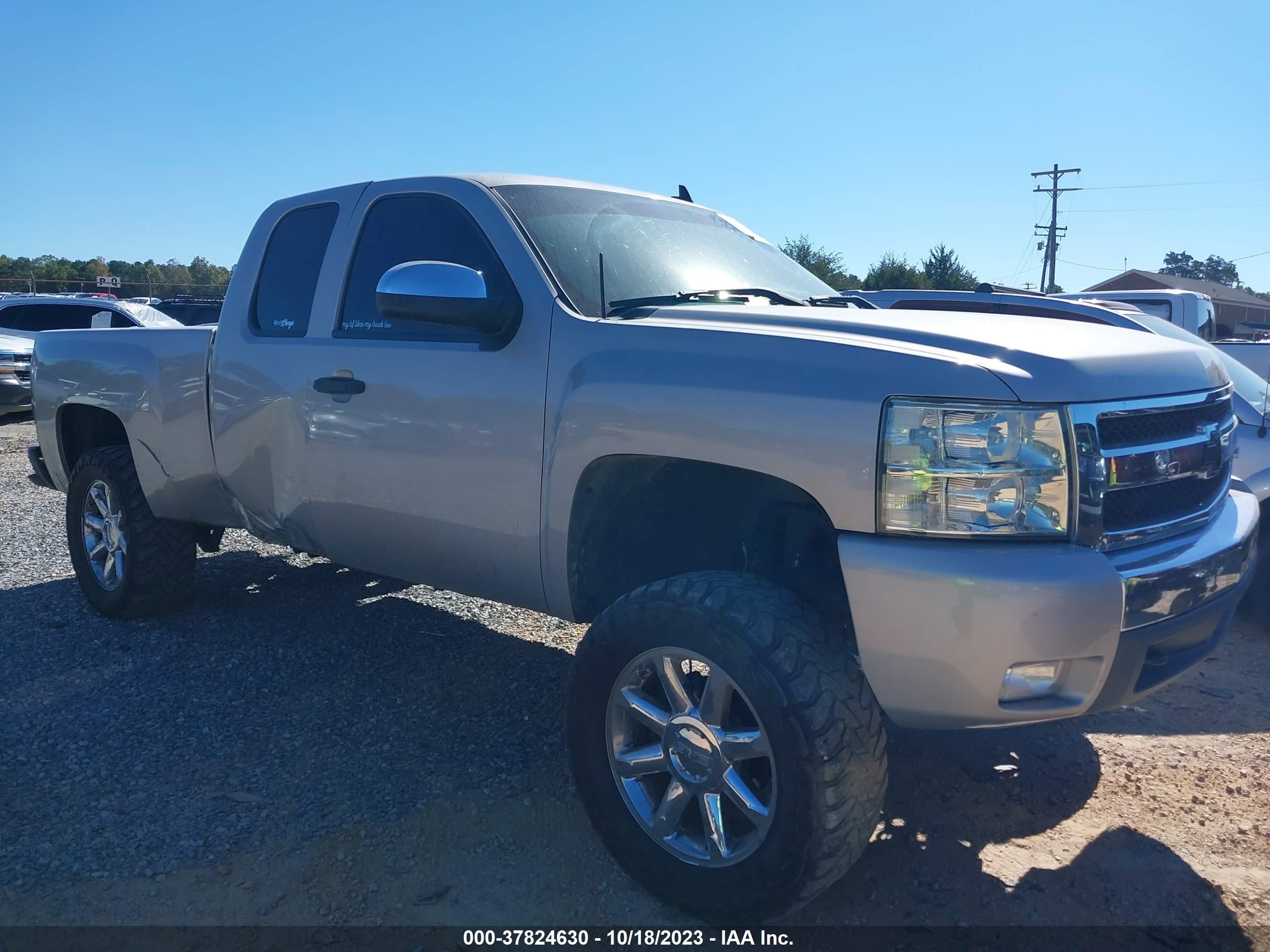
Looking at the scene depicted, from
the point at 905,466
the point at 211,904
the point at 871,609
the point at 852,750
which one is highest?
the point at 905,466

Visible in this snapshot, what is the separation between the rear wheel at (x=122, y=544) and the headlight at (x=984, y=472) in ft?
13.3

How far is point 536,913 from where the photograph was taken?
9.02ft

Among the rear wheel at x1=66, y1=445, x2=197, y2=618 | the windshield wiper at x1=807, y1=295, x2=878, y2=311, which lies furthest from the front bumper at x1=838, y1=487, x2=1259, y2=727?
the rear wheel at x1=66, y1=445, x2=197, y2=618

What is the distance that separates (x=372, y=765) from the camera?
3.60 metres

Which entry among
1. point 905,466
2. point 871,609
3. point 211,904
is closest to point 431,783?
point 211,904

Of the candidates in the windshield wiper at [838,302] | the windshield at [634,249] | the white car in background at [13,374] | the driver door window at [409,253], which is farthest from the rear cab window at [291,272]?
the white car in background at [13,374]

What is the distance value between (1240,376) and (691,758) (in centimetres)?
464

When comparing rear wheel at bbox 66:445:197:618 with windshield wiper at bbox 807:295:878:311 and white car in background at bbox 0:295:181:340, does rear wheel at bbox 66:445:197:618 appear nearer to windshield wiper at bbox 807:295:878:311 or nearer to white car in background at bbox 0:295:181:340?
windshield wiper at bbox 807:295:878:311

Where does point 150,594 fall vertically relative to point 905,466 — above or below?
below

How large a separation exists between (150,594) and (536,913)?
3.26 meters

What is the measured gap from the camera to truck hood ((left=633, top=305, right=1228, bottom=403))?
242cm

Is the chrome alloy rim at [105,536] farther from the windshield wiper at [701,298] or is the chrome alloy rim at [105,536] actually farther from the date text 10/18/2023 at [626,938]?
the date text 10/18/2023 at [626,938]

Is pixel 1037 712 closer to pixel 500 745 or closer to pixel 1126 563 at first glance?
pixel 1126 563

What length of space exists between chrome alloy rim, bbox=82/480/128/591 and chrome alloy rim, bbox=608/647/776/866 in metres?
3.39
